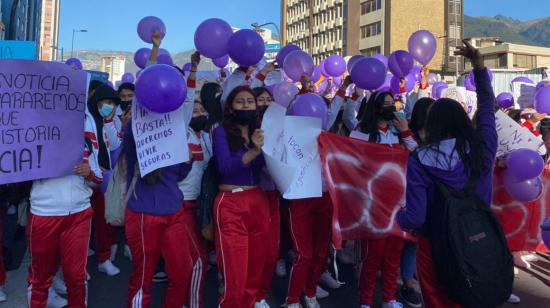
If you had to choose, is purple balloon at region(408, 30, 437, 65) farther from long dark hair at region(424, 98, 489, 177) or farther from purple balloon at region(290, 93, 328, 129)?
long dark hair at region(424, 98, 489, 177)

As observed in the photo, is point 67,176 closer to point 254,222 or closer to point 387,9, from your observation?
point 254,222

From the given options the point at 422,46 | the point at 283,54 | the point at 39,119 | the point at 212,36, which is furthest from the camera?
the point at 283,54

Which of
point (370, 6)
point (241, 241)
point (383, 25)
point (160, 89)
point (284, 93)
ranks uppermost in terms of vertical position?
point (370, 6)

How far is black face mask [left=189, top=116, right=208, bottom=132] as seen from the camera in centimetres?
403

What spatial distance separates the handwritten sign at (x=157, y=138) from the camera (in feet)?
10.3

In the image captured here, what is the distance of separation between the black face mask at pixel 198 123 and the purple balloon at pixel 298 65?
1.87 m

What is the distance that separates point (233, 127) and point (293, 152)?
2.13 ft

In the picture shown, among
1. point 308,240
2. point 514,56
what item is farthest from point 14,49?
point 514,56

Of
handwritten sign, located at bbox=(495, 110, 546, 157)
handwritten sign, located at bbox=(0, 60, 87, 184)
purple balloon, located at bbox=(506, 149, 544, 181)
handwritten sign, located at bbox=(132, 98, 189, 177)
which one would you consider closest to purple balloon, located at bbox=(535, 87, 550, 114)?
handwritten sign, located at bbox=(495, 110, 546, 157)

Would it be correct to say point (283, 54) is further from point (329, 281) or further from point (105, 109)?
point (329, 281)

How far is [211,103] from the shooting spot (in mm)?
4730

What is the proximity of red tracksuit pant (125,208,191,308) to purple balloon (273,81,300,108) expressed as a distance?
2.40 m

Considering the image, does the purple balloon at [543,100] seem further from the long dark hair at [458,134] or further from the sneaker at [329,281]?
the long dark hair at [458,134]

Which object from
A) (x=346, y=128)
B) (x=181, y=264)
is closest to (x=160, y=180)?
(x=181, y=264)
